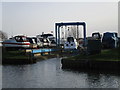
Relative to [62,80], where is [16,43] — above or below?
above

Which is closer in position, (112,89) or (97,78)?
(112,89)

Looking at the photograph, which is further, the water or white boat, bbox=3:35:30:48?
white boat, bbox=3:35:30:48

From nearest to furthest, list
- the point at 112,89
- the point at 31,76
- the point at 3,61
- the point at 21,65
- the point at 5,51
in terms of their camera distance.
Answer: the point at 112,89 → the point at 31,76 → the point at 21,65 → the point at 3,61 → the point at 5,51

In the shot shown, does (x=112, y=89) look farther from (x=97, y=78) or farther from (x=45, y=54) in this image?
(x=45, y=54)

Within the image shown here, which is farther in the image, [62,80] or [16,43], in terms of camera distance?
[16,43]

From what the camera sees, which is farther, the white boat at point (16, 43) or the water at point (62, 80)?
the white boat at point (16, 43)

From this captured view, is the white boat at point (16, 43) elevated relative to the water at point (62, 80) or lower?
elevated

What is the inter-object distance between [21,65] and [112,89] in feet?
53.8

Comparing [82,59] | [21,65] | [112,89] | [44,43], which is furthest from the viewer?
[44,43]

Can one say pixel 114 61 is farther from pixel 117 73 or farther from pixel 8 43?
pixel 8 43

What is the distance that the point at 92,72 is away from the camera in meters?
26.3

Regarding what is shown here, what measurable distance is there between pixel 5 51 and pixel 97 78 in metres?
19.7

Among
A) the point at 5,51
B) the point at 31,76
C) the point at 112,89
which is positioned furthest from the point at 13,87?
the point at 5,51

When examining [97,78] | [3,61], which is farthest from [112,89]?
[3,61]
